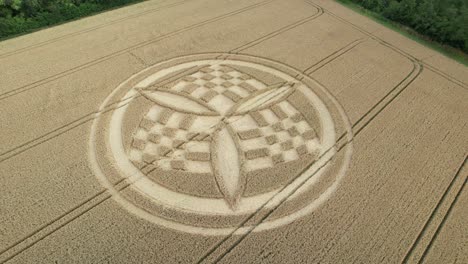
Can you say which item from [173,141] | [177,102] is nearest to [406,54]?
[177,102]

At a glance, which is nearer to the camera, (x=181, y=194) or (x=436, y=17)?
(x=181, y=194)

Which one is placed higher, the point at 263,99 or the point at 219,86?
the point at 219,86

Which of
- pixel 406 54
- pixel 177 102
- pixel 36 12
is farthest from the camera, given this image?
pixel 36 12

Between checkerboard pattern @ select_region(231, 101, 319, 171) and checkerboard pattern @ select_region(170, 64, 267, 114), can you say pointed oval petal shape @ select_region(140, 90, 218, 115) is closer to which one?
checkerboard pattern @ select_region(170, 64, 267, 114)

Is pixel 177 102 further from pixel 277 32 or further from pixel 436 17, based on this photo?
pixel 436 17

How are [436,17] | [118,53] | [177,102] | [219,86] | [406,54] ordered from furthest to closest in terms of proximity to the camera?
[436,17], [406,54], [118,53], [219,86], [177,102]

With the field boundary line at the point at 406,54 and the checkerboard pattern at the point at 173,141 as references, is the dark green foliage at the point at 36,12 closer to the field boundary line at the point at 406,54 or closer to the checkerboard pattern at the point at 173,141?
the checkerboard pattern at the point at 173,141
